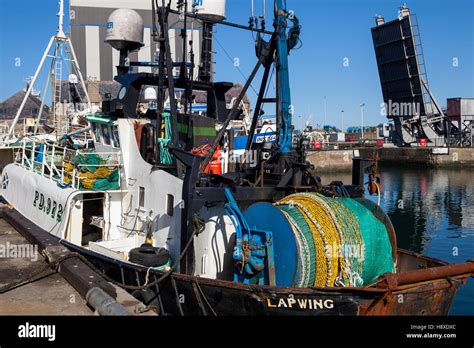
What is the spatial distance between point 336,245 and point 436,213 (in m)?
22.9

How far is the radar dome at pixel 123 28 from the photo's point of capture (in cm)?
1370

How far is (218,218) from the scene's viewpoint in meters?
9.28

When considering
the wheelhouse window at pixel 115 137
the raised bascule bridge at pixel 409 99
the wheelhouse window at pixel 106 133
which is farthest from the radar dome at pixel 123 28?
the raised bascule bridge at pixel 409 99

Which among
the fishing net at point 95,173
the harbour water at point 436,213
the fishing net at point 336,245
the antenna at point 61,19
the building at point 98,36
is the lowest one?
the harbour water at point 436,213

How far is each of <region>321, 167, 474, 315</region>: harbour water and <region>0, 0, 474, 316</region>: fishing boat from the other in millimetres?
6277

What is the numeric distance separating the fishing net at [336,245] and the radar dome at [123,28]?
27.0ft

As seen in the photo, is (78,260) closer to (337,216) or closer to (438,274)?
(337,216)

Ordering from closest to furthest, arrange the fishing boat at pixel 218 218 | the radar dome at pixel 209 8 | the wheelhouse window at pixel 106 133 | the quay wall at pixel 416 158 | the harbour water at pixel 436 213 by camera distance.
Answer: the fishing boat at pixel 218 218 → the wheelhouse window at pixel 106 133 → the radar dome at pixel 209 8 → the harbour water at pixel 436 213 → the quay wall at pixel 416 158

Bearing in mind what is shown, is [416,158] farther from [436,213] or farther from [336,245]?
[336,245]

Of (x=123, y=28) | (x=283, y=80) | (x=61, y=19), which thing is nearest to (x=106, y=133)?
(x=123, y=28)

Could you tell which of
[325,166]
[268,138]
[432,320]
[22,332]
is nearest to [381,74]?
[325,166]

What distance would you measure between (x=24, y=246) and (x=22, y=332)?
5.24 metres

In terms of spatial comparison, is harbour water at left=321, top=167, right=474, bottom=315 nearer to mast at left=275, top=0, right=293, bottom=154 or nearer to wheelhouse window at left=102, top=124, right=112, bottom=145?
mast at left=275, top=0, right=293, bottom=154

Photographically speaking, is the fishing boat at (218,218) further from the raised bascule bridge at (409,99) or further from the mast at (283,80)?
the raised bascule bridge at (409,99)
